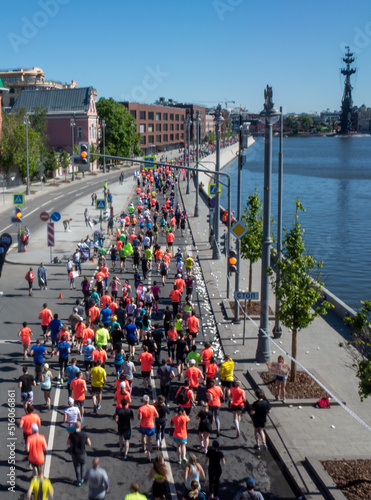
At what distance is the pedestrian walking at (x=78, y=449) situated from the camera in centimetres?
1037

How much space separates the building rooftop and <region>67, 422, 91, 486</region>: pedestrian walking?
280ft

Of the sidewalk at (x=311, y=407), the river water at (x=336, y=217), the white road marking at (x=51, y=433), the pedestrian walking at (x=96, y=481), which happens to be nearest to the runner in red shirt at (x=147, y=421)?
the white road marking at (x=51, y=433)

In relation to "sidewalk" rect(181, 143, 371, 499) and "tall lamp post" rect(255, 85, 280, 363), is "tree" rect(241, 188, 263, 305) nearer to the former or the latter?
"sidewalk" rect(181, 143, 371, 499)

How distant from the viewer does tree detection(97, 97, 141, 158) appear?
9769 cm

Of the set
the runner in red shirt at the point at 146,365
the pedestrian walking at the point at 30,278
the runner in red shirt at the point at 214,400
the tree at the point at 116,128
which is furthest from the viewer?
the tree at the point at 116,128

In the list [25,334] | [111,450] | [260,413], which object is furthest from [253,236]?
[111,450]

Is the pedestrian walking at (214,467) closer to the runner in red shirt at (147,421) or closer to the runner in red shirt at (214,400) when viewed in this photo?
the runner in red shirt at (147,421)

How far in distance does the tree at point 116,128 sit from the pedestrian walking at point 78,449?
88247mm

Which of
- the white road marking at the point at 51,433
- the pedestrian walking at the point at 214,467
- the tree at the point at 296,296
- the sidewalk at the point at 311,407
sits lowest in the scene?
the sidewalk at the point at 311,407

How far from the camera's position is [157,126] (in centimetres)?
Result: 13612

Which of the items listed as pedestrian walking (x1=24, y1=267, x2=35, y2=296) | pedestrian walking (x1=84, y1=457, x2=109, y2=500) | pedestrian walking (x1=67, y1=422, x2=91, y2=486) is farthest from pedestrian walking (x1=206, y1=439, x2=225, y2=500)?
pedestrian walking (x1=24, y1=267, x2=35, y2=296)

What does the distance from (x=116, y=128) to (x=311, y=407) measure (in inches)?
3476

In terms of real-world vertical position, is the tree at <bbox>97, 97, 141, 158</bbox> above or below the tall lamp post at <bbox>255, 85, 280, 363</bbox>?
above

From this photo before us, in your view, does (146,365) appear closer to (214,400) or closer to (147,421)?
(214,400)
